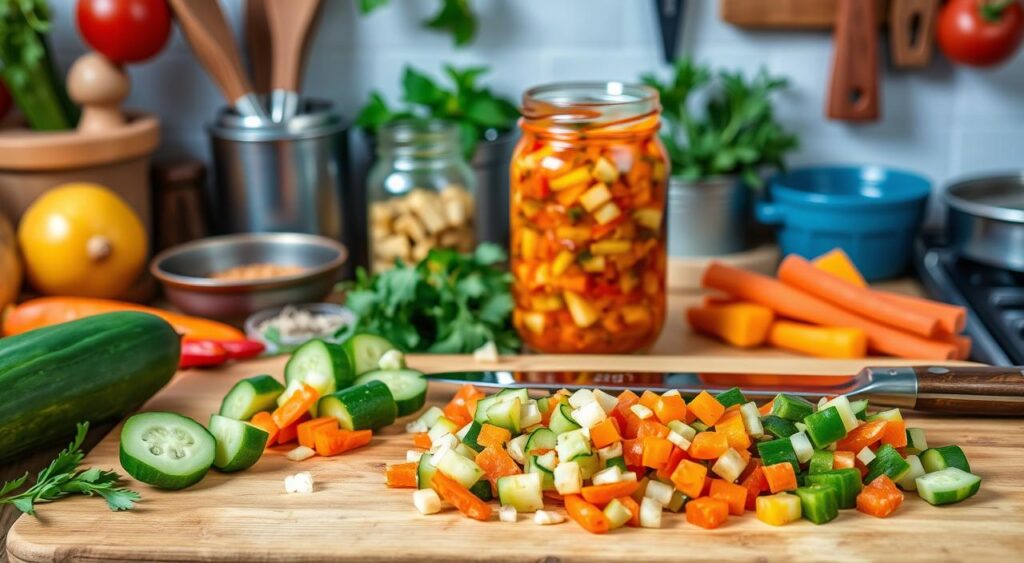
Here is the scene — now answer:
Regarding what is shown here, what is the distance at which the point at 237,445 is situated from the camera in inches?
59.4

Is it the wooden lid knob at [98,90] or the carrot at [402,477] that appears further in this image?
the wooden lid knob at [98,90]

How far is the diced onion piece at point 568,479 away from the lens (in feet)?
4.54

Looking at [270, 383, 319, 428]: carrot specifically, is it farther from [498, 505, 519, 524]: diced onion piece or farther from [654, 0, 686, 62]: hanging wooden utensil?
[654, 0, 686, 62]: hanging wooden utensil

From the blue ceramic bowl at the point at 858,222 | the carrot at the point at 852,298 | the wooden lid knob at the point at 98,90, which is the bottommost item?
the carrot at the point at 852,298

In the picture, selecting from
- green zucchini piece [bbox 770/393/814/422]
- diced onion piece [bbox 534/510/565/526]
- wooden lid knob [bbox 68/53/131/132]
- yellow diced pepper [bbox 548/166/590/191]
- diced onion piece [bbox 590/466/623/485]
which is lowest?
diced onion piece [bbox 534/510/565/526]

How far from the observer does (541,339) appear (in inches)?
78.0

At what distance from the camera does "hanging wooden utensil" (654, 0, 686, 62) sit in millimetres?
2510

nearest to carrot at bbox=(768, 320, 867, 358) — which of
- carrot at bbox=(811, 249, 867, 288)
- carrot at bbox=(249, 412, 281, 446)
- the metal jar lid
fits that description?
carrot at bbox=(811, 249, 867, 288)

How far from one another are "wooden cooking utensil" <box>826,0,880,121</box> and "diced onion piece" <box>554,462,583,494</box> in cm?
146

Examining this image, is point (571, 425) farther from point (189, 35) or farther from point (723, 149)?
point (189, 35)

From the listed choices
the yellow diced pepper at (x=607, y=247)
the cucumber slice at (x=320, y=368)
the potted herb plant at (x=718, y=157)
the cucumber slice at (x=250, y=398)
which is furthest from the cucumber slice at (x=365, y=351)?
the potted herb plant at (x=718, y=157)

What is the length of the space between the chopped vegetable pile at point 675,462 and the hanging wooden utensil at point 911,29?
1220 mm

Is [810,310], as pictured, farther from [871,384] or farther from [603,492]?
[603,492]

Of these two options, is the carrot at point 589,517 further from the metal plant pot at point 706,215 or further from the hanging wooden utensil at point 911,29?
the hanging wooden utensil at point 911,29
